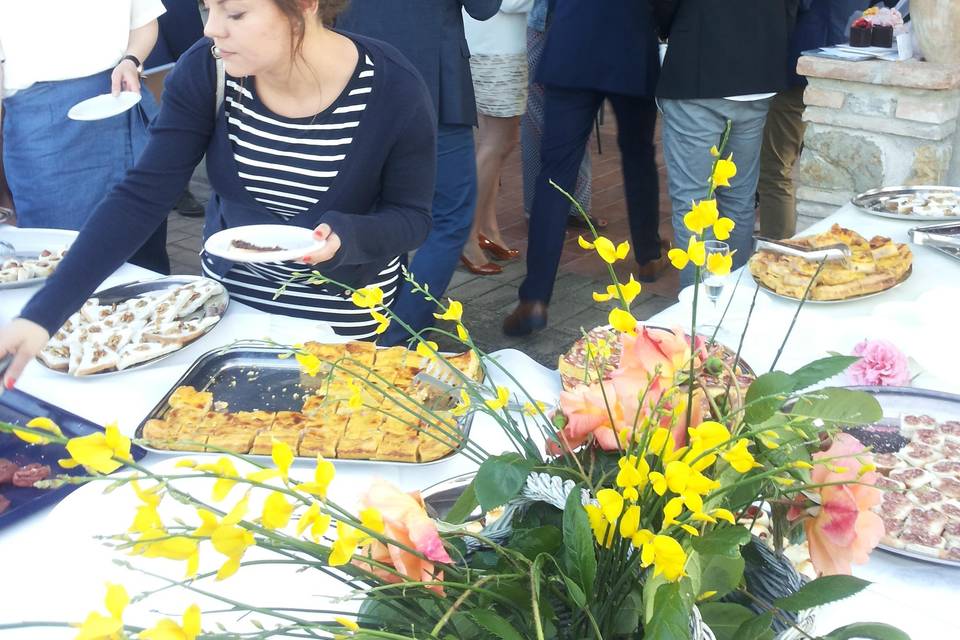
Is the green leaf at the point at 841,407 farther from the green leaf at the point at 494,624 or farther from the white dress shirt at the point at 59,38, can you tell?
the white dress shirt at the point at 59,38

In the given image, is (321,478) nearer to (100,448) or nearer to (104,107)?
(100,448)

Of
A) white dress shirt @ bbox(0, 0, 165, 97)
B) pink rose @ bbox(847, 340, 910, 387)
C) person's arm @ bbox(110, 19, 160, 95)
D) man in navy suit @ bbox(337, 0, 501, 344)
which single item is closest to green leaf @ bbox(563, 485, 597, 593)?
pink rose @ bbox(847, 340, 910, 387)

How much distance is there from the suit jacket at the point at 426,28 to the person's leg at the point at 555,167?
1.28 feet

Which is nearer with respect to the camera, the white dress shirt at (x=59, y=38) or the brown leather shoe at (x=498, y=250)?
the white dress shirt at (x=59, y=38)

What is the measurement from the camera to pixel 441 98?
318 cm

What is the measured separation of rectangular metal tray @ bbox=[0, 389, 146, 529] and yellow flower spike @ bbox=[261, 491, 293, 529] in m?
0.85

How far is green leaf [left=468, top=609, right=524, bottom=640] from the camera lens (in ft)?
2.08

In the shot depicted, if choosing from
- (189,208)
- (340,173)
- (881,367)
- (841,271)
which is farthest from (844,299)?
(189,208)

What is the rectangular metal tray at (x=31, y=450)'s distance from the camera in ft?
4.20

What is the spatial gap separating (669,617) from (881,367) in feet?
3.34

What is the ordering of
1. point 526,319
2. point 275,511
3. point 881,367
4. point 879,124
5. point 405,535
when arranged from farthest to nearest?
point 526,319
point 879,124
point 881,367
point 405,535
point 275,511

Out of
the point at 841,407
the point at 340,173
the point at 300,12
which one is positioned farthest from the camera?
the point at 340,173

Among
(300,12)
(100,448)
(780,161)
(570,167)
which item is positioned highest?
(300,12)

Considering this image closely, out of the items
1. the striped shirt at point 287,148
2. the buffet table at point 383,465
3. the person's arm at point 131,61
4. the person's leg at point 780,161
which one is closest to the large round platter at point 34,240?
the buffet table at point 383,465
